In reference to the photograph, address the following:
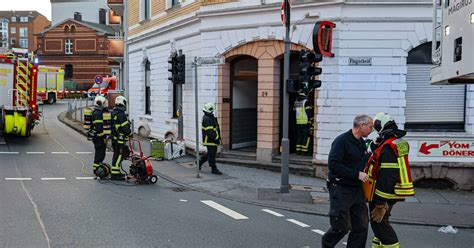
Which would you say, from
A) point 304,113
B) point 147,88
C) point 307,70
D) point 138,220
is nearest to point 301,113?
point 304,113

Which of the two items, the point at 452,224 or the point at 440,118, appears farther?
the point at 440,118

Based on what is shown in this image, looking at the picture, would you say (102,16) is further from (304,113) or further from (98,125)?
(98,125)

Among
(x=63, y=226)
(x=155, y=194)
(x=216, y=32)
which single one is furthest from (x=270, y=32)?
(x=63, y=226)

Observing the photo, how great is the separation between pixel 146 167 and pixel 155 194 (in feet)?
3.61

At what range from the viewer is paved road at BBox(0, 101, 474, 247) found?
277 inches

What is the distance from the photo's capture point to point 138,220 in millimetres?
8070

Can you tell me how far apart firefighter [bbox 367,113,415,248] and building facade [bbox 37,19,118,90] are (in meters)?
61.1

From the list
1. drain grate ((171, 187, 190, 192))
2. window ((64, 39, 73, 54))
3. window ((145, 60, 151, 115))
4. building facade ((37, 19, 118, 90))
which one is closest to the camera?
drain grate ((171, 187, 190, 192))

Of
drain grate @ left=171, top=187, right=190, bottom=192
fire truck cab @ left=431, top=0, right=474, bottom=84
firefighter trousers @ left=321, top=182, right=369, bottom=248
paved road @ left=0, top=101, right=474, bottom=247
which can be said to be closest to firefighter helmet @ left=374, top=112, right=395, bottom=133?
firefighter trousers @ left=321, top=182, right=369, bottom=248

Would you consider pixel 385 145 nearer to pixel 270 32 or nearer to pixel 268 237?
pixel 268 237

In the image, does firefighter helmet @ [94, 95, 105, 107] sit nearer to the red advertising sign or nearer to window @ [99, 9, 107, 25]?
the red advertising sign

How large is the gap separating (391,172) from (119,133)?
6.97 m

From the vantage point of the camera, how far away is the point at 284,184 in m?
10.7

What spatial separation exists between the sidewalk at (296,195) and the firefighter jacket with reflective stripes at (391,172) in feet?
9.95
